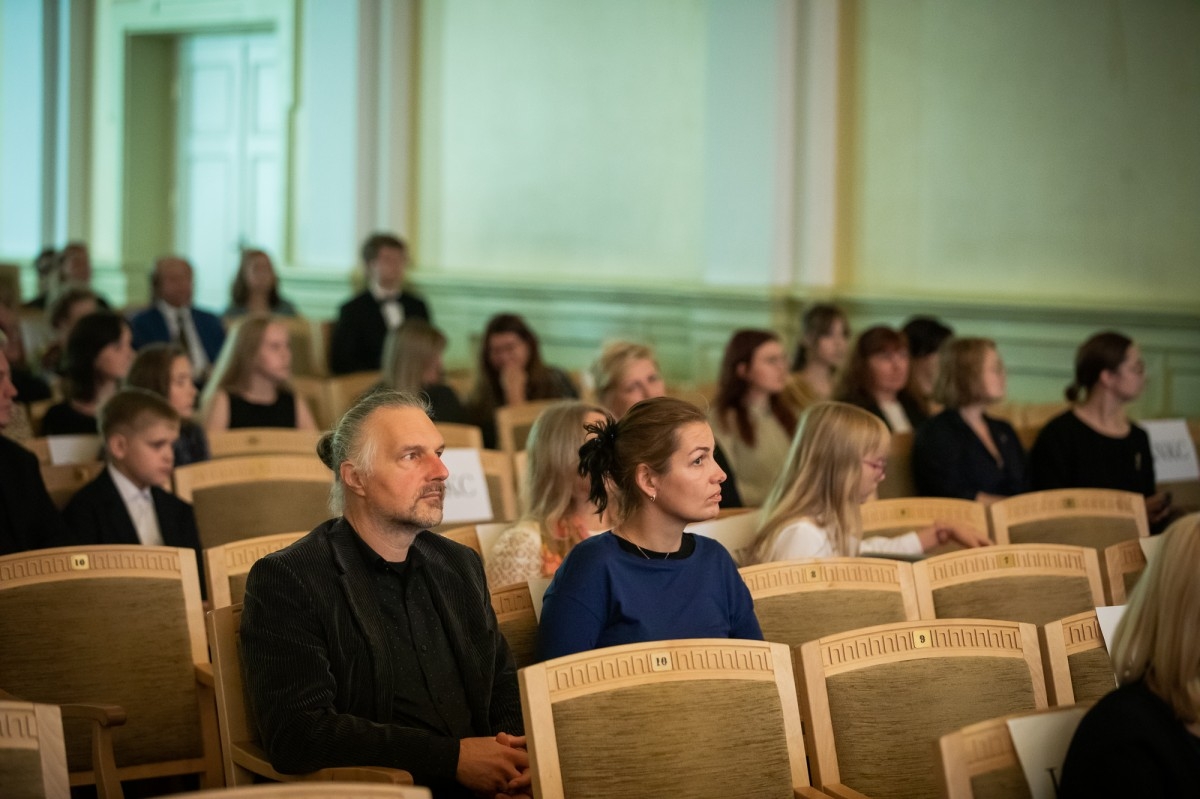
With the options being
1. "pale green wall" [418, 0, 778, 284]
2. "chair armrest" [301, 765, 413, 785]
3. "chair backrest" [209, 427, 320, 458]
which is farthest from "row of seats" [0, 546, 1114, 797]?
"pale green wall" [418, 0, 778, 284]

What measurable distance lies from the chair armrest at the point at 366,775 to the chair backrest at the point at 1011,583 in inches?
57.3

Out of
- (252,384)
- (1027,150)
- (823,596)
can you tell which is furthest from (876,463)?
(1027,150)

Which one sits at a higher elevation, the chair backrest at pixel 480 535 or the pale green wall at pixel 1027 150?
the pale green wall at pixel 1027 150

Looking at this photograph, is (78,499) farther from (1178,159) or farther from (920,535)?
(1178,159)

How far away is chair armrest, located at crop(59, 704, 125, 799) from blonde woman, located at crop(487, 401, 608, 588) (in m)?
0.97

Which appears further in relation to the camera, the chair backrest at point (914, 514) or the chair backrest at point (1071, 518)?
the chair backrest at point (1071, 518)

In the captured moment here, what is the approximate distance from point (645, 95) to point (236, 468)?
17.2 feet

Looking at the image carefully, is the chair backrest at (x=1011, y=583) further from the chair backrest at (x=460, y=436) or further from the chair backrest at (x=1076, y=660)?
the chair backrest at (x=460, y=436)

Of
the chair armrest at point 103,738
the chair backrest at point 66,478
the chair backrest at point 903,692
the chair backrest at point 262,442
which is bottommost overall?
the chair armrest at point 103,738

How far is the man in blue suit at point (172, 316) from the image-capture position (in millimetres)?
8211

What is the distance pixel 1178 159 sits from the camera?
7270 millimetres

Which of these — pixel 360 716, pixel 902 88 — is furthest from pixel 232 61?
pixel 360 716

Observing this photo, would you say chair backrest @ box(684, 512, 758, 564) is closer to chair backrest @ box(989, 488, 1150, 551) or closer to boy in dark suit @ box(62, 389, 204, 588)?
chair backrest @ box(989, 488, 1150, 551)

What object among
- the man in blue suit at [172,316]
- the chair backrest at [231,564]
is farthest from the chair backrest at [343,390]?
the chair backrest at [231,564]
